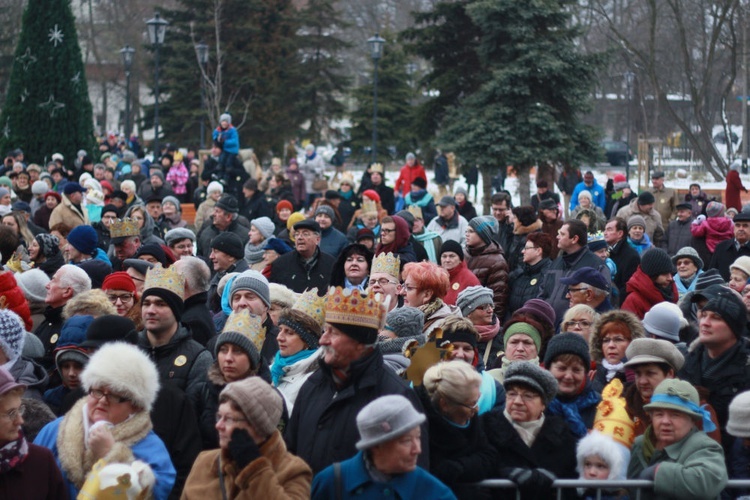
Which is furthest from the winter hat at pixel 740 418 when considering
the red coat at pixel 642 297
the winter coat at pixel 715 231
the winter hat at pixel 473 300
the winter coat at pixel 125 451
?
the winter coat at pixel 715 231

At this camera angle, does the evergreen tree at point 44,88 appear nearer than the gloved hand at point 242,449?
No

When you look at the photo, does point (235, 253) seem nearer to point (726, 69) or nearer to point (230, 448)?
point (230, 448)

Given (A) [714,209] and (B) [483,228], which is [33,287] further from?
(A) [714,209]

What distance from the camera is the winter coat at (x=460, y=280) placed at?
9812 millimetres

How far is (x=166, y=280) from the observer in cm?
709

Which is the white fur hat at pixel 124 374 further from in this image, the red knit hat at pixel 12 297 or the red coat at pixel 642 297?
the red coat at pixel 642 297

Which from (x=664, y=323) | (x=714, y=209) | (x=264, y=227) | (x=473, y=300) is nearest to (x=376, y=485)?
(x=664, y=323)

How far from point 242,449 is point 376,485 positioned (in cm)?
59

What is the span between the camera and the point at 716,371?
665 cm

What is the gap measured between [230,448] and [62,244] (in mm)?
7859

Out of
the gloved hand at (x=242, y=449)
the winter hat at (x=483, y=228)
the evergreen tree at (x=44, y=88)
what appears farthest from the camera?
the evergreen tree at (x=44, y=88)

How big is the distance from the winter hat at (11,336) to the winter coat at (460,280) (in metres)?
4.31

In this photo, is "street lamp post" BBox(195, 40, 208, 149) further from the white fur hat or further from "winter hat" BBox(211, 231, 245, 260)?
the white fur hat

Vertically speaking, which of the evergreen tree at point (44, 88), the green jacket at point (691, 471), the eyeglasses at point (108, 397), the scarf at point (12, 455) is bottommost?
the green jacket at point (691, 471)
